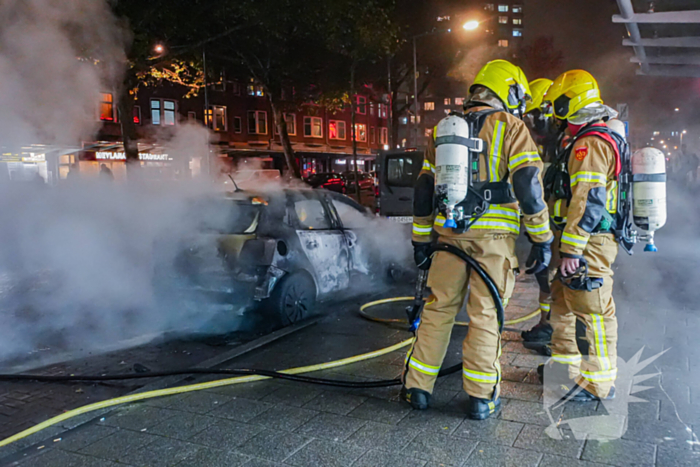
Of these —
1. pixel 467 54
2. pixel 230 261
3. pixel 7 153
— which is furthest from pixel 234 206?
pixel 467 54

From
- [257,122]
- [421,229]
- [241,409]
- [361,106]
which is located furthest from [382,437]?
[361,106]

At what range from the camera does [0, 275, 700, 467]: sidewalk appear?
2854mm

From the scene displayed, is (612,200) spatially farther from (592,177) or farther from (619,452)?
(619,452)

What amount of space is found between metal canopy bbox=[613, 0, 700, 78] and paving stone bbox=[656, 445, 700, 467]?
7.25 meters

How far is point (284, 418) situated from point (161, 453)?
0.74m

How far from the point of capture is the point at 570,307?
361 centimetres

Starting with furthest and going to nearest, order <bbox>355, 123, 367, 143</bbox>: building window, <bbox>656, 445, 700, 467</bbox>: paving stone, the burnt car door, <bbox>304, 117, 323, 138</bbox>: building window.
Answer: <bbox>355, 123, 367, 143</bbox>: building window, <bbox>304, 117, 323, 138</bbox>: building window, the burnt car door, <bbox>656, 445, 700, 467</bbox>: paving stone

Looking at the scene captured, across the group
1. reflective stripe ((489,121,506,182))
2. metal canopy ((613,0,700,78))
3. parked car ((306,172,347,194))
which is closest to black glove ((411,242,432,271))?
reflective stripe ((489,121,506,182))

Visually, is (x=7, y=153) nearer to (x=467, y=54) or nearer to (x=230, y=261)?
(x=230, y=261)

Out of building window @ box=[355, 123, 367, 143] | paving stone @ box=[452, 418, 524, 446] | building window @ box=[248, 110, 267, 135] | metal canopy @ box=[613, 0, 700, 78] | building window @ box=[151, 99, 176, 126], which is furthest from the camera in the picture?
building window @ box=[355, 123, 367, 143]

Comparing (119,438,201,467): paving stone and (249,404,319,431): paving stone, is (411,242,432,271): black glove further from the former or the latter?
(119,438,201,467): paving stone

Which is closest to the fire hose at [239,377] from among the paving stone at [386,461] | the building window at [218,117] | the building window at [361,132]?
the paving stone at [386,461]

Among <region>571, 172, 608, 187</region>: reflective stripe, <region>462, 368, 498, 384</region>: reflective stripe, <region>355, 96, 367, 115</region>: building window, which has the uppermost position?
<region>355, 96, 367, 115</region>: building window

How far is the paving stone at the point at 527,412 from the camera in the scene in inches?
129
